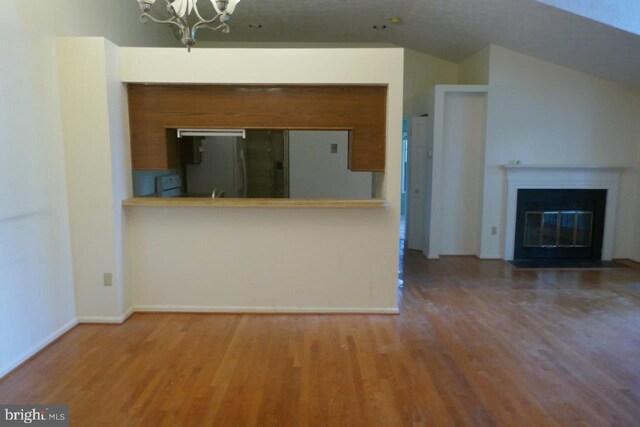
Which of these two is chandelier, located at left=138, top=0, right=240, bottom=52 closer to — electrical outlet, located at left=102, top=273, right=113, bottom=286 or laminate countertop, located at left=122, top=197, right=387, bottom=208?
laminate countertop, located at left=122, top=197, right=387, bottom=208

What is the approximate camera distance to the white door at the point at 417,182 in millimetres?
6059

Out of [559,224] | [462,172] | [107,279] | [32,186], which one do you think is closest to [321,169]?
[462,172]

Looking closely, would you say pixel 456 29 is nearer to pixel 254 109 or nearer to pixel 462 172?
pixel 462 172

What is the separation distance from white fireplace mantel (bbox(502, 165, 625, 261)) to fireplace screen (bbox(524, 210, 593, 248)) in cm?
24

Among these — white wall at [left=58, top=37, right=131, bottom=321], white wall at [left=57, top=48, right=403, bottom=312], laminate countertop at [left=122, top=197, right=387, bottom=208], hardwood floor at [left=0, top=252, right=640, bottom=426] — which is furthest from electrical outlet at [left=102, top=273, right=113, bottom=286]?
laminate countertop at [left=122, top=197, right=387, bottom=208]

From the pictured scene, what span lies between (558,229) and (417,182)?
6.54 ft

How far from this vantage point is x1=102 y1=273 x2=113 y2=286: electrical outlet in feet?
11.2

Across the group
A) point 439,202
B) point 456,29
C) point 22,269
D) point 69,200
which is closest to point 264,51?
point 69,200

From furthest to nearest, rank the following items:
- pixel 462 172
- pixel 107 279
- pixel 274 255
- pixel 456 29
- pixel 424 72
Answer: pixel 424 72 → pixel 462 172 → pixel 456 29 → pixel 274 255 → pixel 107 279

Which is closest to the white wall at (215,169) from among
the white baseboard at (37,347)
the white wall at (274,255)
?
the white wall at (274,255)

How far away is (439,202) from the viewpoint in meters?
5.73

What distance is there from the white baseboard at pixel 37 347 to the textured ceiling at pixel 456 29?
386 centimetres

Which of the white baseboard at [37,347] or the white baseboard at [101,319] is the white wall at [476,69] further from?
the white baseboard at [37,347]

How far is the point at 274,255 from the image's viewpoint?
3.64 metres
